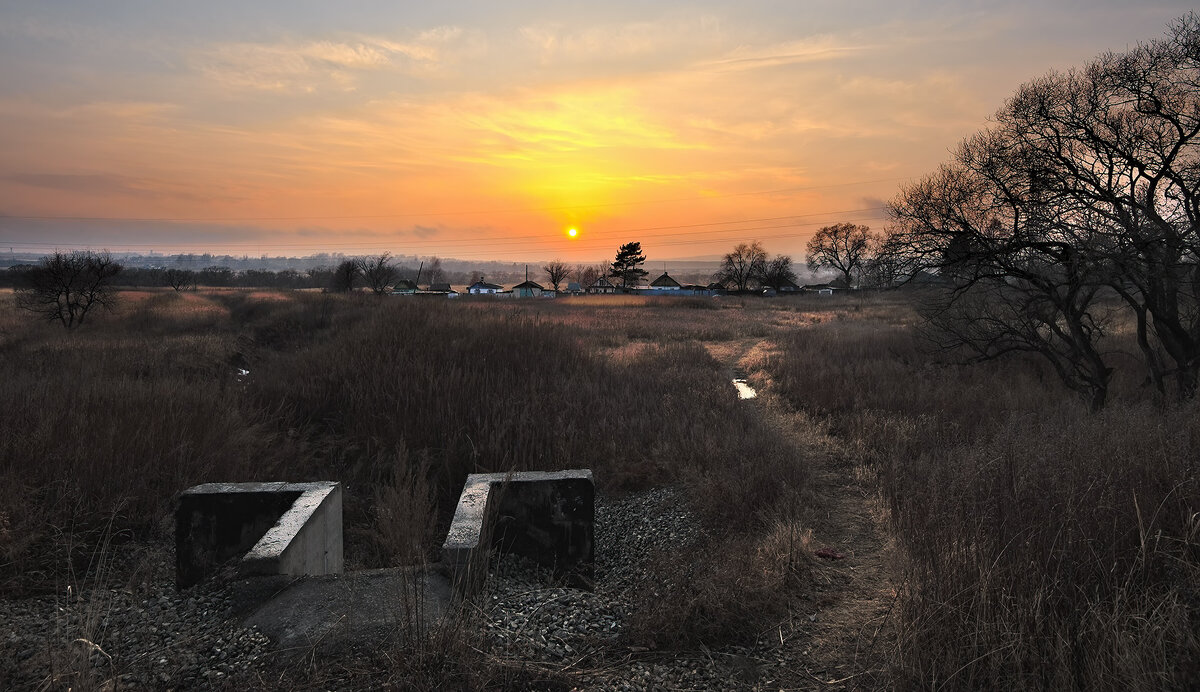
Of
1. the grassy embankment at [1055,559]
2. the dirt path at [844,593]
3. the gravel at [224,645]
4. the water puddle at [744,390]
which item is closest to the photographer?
the grassy embankment at [1055,559]

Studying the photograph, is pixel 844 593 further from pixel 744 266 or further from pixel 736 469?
pixel 744 266

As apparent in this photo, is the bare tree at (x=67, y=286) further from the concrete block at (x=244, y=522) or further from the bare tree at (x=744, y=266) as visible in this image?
the bare tree at (x=744, y=266)

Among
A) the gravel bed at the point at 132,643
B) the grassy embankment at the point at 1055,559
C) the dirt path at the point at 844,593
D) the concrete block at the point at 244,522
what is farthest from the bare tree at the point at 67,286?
the grassy embankment at the point at 1055,559

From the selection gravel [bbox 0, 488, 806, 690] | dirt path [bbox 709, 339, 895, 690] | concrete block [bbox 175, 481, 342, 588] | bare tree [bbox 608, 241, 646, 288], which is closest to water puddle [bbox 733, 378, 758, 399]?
dirt path [bbox 709, 339, 895, 690]

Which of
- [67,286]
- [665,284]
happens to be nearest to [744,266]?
[665,284]

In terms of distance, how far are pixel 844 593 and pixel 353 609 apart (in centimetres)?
311

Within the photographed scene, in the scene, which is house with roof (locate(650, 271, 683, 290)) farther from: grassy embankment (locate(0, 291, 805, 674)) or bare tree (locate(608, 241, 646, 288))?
grassy embankment (locate(0, 291, 805, 674))

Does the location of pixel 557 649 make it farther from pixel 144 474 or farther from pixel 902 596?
pixel 144 474

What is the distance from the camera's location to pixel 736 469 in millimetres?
6258

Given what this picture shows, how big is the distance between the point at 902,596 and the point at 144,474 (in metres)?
6.62

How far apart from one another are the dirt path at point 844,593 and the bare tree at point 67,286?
30.9m

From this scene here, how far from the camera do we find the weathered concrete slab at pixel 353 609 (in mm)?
3066

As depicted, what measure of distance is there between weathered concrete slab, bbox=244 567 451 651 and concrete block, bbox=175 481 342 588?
2.62ft

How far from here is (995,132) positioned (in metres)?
10.8
